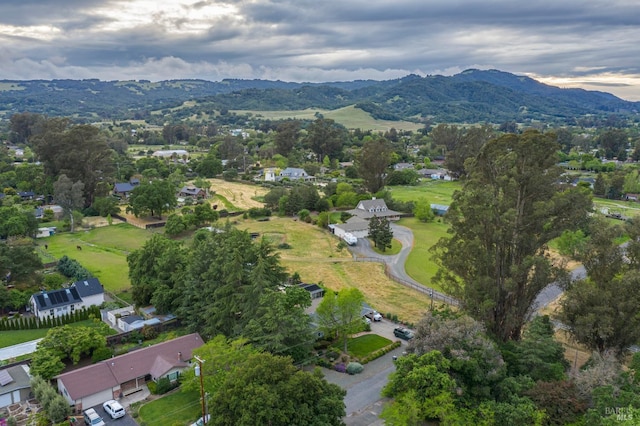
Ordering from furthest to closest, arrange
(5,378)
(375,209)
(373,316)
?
(375,209) < (373,316) < (5,378)

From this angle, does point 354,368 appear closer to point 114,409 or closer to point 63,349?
point 114,409

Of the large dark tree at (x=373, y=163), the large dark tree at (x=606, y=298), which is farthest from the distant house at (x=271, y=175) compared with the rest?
the large dark tree at (x=606, y=298)

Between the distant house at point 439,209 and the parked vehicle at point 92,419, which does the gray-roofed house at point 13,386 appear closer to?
the parked vehicle at point 92,419

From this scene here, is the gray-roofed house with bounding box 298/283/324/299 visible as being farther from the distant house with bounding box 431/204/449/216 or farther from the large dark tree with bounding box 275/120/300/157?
the large dark tree with bounding box 275/120/300/157

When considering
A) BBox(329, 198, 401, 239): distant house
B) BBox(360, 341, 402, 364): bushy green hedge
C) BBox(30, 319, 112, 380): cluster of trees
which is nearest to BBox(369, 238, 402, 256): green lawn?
BBox(329, 198, 401, 239): distant house

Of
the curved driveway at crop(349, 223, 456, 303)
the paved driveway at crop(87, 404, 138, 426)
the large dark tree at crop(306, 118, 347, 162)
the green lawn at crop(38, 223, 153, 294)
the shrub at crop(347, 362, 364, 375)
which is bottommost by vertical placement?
the green lawn at crop(38, 223, 153, 294)

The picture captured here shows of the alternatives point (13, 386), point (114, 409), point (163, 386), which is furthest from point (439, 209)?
point (13, 386)
